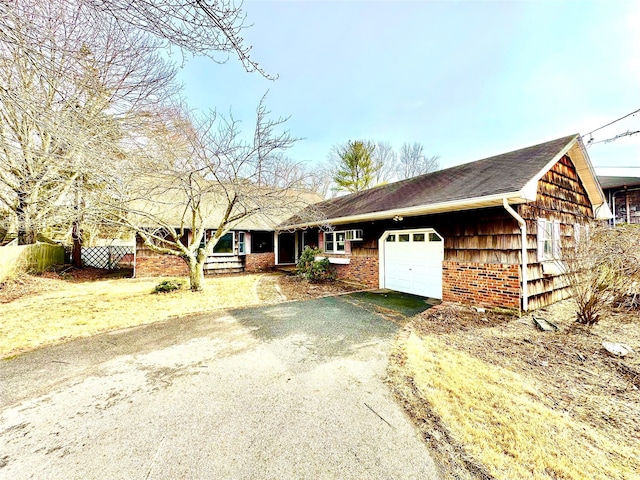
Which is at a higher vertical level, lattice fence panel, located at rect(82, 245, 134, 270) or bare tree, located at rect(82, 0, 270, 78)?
bare tree, located at rect(82, 0, 270, 78)

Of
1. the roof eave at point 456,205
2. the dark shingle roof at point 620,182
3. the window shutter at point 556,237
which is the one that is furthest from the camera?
the dark shingle roof at point 620,182

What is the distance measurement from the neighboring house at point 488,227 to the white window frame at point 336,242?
121 centimetres

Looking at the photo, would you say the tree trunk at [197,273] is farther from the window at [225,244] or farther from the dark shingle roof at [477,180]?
the dark shingle roof at [477,180]

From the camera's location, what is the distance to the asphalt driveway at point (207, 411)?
199 cm

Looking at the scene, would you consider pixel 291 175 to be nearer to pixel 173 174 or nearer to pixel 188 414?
pixel 173 174

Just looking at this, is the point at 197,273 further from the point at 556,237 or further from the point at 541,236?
the point at 556,237

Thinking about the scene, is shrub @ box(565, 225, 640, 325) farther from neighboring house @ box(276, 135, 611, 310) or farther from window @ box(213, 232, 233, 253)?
window @ box(213, 232, 233, 253)

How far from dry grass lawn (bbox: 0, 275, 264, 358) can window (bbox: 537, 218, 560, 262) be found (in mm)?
7315

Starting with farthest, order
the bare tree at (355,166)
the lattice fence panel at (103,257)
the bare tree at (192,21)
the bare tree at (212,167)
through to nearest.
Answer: the bare tree at (355,166)
the lattice fence panel at (103,257)
the bare tree at (212,167)
the bare tree at (192,21)

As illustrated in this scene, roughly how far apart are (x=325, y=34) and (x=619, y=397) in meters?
8.31

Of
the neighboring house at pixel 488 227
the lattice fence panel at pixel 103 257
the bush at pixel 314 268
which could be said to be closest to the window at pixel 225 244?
the bush at pixel 314 268

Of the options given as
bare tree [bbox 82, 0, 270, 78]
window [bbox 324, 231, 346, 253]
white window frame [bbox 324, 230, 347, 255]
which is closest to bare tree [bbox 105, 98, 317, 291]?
white window frame [bbox 324, 230, 347, 255]

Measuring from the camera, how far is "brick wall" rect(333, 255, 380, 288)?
9.23 metres

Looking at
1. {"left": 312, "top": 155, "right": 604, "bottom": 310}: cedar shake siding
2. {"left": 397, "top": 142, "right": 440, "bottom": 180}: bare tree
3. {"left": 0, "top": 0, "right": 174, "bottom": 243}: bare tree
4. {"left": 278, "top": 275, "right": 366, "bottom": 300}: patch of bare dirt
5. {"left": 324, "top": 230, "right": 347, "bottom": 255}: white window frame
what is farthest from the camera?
{"left": 397, "top": 142, "right": 440, "bottom": 180}: bare tree
